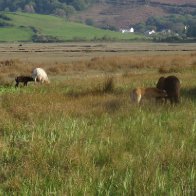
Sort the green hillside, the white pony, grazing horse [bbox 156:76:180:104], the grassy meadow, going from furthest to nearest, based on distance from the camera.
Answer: the green hillside < the white pony < grazing horse [bbox 156:76:180:104] < the grassy meadow

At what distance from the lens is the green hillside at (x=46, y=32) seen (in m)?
156

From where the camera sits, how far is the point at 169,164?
266 inches

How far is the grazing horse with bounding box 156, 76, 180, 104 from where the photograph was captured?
12.6 metres

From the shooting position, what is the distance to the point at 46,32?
17562 centimetres

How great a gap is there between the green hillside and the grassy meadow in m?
138

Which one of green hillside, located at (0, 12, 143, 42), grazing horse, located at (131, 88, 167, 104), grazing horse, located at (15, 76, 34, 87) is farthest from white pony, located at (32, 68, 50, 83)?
green hillside, located at (0, 12, 143, 42)

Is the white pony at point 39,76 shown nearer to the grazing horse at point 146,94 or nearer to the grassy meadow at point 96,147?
the grassy meadow at point 96,147

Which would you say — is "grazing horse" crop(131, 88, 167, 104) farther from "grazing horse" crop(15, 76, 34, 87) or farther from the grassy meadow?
"grazing horse" crop(15, 76, 34, 87)

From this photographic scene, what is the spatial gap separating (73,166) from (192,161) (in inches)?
63.4

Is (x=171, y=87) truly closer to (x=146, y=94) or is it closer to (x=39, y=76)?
(x=146, y=94)

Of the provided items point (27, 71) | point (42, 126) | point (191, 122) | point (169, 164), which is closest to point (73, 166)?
point (169, 164)

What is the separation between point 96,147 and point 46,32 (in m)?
171

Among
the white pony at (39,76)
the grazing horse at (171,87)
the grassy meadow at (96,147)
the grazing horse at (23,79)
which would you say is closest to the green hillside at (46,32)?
the white pony at (39,76)

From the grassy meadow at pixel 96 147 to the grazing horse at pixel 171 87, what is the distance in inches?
10.6
